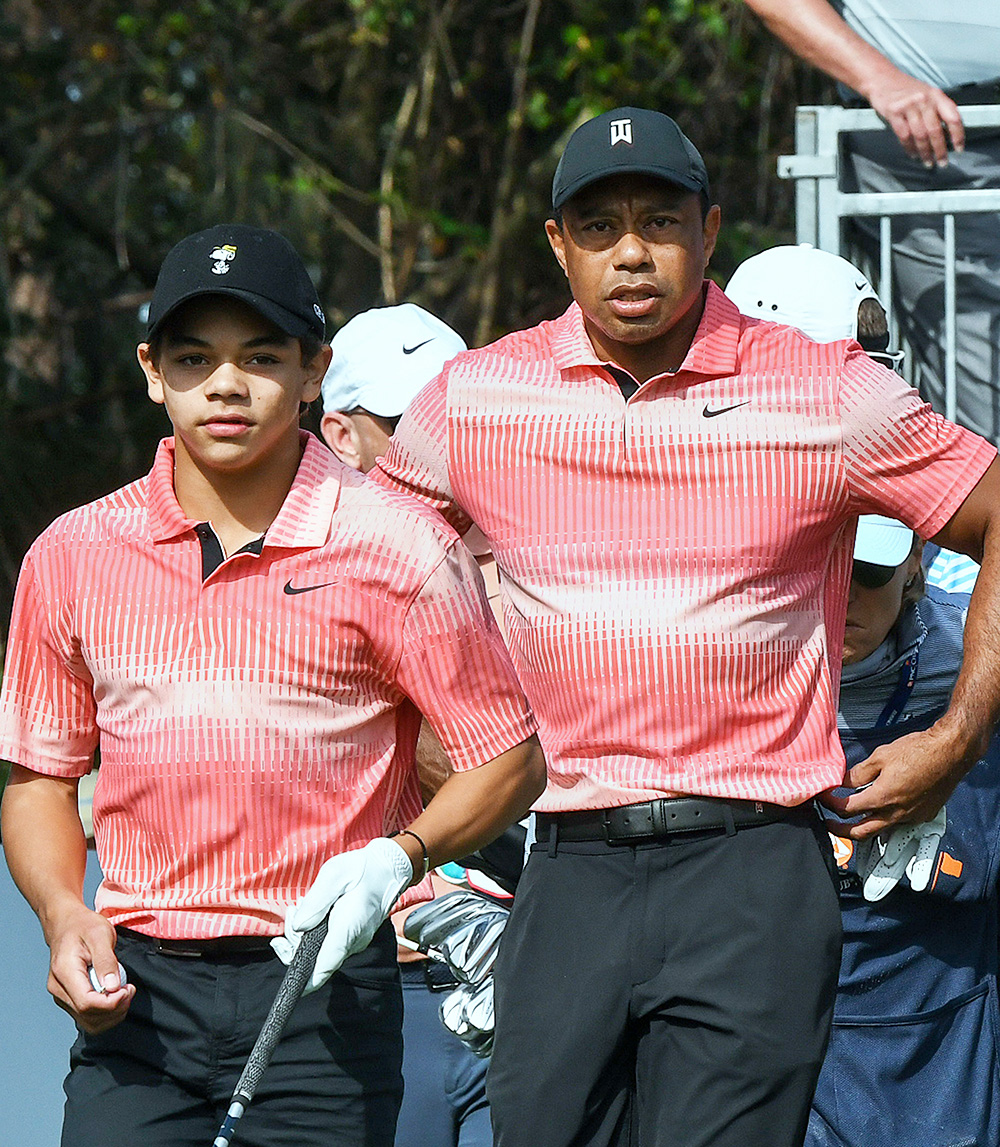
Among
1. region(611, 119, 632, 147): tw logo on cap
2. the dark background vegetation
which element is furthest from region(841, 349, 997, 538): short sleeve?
the dark background vegetation

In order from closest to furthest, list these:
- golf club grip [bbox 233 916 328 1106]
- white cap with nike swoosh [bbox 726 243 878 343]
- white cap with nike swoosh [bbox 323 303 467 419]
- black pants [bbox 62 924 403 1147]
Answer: golf club grip [bbox 233 916 328 1106]
black pants [bbox 62 924 403 1147]
white cap with nike swoosh [bbox 726 243 878 343]
white cap with nike swoosh [bbox 323 303 467 419]

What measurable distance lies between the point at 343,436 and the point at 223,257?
173cm

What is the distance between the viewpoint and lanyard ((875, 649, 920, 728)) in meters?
3.66

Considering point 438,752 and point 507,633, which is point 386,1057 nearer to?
point 507,633

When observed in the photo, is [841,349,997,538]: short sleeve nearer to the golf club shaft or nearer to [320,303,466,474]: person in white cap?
the golf club shaft

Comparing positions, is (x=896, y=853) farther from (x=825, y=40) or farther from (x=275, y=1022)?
(x=825, y=40)

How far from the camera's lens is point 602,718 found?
3076mm

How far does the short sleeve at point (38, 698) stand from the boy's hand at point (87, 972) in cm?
30

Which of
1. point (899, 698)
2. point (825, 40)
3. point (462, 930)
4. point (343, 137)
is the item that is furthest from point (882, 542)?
point (343, 137)

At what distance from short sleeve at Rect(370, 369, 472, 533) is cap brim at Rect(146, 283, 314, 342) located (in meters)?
0.40

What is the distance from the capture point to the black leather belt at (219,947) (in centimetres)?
277

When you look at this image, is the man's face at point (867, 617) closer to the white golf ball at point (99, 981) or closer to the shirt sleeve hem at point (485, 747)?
the shirt sleeve hem at point (485, 747)

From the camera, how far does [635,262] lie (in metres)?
3.20

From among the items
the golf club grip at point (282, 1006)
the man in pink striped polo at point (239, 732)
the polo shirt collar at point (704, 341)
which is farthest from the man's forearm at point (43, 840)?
the polo shirt collar at point (704, 341)
